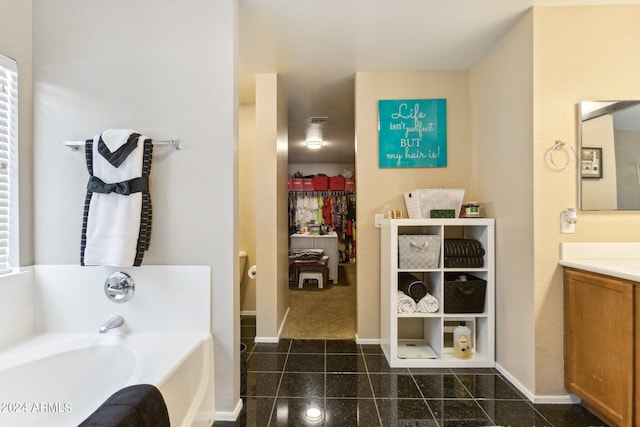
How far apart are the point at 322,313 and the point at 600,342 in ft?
8.03

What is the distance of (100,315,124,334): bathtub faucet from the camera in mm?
1534

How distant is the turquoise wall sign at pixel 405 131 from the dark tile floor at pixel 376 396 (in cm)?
169

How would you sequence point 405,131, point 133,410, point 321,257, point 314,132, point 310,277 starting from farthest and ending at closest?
point 321,257, point 310,277, point 314,132, point 405,131, point 133,410

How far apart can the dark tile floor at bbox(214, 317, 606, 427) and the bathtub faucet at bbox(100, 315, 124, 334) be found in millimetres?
774

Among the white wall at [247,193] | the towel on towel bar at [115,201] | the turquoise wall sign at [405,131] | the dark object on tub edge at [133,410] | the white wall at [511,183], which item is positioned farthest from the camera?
the white wall at [247,193]

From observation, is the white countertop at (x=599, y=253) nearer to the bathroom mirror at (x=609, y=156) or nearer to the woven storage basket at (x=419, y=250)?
the bathroom mirror at (x=609, y=156)

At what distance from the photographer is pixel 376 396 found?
1860 millimetres

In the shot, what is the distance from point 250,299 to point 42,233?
205 centimetres

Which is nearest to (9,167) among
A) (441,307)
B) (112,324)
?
(112,324)

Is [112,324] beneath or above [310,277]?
above

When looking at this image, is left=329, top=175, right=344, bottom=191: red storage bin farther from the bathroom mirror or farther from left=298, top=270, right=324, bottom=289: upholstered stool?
the bathroom mirror

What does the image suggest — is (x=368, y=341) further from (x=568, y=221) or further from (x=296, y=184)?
(x=296, y=184)

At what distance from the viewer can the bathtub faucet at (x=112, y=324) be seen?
153cm

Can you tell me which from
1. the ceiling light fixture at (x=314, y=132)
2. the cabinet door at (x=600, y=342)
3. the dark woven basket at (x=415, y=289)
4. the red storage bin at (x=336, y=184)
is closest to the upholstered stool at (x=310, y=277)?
the ceiling light fixture at (x=314, y=132)
